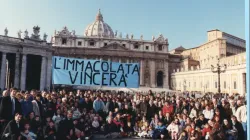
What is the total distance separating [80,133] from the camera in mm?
10188

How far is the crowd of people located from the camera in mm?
8688

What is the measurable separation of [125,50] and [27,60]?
111 ft

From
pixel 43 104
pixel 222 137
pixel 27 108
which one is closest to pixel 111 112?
pixel 43 104

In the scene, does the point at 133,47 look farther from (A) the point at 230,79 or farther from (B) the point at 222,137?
(B) the point at 222,137

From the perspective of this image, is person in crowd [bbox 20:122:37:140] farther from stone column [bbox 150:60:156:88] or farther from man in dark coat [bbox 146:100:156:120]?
stone column [bbox 150:60:156:88]

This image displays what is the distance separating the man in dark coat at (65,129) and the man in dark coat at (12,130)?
1.70 m

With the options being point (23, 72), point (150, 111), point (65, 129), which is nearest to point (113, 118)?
point (150, 111)

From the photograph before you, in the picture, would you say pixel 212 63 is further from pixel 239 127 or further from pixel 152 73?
pixel 239 127

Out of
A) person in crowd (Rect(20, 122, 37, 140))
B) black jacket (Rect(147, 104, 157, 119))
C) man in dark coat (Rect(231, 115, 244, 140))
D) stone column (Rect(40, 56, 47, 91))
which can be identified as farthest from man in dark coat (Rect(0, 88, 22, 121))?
→ stone column (Rect(40, 56, 47, 91))

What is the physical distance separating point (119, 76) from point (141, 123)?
8.01 ft

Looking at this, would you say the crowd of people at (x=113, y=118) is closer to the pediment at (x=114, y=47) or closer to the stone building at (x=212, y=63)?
the stone building at (x=212, y=63)

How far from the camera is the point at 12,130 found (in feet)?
25.7

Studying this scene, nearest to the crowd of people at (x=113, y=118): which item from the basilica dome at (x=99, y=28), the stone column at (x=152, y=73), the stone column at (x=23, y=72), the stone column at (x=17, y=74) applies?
the stone column at (x=23, y=72)

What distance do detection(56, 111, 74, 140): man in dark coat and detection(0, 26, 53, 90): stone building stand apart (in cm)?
2126
